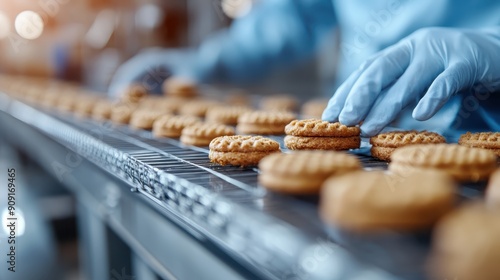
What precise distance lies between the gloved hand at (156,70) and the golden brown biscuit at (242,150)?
8.97 feet

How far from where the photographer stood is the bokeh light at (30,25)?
6.91 metres

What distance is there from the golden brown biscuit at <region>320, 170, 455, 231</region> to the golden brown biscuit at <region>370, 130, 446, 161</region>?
0.54 meters

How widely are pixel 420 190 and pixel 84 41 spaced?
8135mm

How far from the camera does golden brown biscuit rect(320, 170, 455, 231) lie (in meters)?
0.73

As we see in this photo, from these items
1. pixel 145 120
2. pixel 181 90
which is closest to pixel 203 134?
pixel 145 120

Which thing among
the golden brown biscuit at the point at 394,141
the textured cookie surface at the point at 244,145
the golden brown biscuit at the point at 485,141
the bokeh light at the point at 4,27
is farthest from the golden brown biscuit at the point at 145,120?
the bokeh light at the point at 4,27

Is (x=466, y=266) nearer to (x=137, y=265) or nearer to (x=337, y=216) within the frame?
(x=337, y=216)

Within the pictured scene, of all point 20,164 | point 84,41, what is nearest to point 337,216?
point 20,164

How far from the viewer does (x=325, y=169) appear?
Result: 0.96 m

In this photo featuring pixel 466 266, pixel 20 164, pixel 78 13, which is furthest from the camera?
pixel 78 13

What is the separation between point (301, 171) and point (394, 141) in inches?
18.3

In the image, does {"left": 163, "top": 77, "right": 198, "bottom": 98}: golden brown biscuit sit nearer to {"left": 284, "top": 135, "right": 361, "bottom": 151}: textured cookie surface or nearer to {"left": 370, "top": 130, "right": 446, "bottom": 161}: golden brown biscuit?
{"left": 284, "top": 135, "right": 361, "bottom": 151}: textured cookie surface

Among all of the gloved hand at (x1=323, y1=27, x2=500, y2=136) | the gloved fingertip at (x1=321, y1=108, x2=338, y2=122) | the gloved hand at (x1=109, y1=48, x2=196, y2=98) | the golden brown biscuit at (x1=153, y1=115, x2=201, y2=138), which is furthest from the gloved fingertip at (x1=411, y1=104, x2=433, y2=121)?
the gloved hand at (x1=109, y1=48, x2=196, y2=98)

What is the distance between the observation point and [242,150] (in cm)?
131
